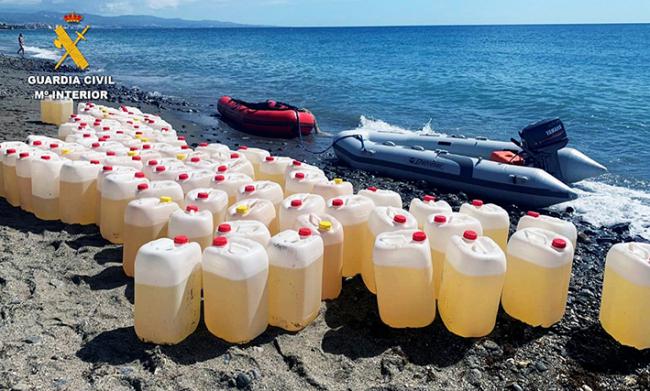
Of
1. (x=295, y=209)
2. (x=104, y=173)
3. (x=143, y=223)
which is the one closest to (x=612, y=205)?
(x=295, y=209)

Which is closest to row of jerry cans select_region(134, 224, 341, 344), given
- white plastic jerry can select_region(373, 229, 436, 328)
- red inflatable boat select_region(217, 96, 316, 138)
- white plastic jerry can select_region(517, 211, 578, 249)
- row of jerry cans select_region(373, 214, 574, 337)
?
white plastic jerry can select_region(373, 229, 436, 328)

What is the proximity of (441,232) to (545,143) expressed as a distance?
5.63 meters

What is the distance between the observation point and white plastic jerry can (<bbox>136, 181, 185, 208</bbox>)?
4.89 m

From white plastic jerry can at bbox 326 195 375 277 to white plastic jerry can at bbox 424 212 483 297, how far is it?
1.94ft

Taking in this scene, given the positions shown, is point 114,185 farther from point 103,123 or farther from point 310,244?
point 103,123

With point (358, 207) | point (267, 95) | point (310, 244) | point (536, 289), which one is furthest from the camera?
point (267, 95)

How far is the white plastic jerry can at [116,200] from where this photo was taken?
5070 mm

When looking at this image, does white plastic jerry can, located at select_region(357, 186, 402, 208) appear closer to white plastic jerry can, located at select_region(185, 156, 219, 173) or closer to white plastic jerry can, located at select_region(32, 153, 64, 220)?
white plastic jerry can, located at select_region(185, 156, 219, 173)

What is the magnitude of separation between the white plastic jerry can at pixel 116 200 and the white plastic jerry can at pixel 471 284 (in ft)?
10.1

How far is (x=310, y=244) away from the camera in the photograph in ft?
12.5

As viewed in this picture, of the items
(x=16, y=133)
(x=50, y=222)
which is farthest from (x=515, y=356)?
(x=16, y=133)

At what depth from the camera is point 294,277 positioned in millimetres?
3805

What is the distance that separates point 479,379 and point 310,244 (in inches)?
61.7

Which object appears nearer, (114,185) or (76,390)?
(76,390)
